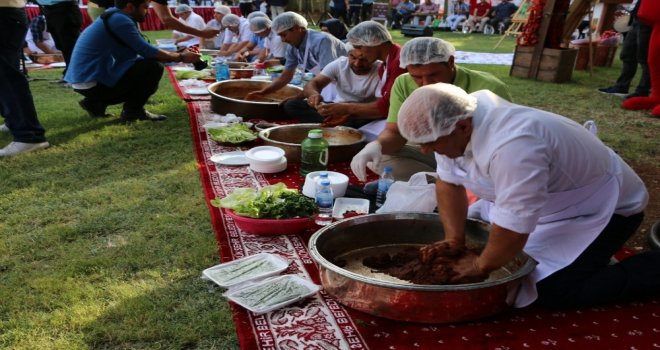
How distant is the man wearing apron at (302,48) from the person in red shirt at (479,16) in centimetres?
1580

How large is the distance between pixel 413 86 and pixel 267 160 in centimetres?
126

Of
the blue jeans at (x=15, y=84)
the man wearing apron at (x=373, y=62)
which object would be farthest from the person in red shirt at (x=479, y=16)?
the blue jeans at (x=15, y=84)

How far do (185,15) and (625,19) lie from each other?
8279mm

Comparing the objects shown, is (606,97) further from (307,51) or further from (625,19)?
(307,51)

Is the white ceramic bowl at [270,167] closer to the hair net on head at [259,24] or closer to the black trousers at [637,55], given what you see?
the hair net on head at [259,24]

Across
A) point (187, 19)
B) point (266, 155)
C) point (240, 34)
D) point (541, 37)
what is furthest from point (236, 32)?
point (266, 155)

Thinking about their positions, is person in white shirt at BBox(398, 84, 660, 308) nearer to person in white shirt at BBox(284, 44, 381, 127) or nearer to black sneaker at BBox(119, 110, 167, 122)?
person in white shirt at BBox(284, 44, 381, 127)

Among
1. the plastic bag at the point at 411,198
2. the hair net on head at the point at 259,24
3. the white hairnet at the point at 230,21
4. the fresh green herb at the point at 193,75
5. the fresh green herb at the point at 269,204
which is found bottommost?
the fresh green herb at the point at 193,75

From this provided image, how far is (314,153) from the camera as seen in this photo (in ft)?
12.1

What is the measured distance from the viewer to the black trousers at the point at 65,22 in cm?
611

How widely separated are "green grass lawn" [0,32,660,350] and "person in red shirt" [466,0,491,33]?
50.6 ft

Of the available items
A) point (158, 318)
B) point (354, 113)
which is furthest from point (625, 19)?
point (158, 318)

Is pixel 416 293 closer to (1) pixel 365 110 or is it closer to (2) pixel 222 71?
(1) pixel 365 110

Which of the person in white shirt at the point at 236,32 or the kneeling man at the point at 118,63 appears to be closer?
the kneeling man at the point at 118,63
